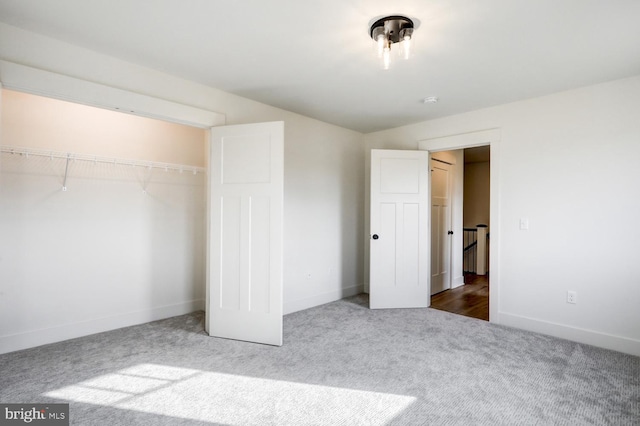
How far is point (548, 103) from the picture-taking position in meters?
3.28

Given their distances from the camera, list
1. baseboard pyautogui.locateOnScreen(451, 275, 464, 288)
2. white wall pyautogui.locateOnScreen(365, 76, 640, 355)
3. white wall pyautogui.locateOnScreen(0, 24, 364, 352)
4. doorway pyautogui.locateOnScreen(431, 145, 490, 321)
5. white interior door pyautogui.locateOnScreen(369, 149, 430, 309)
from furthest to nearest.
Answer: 1. baseboard pyautogui.locateOnScreen(451, 275, 464, 288)
2. doorway pyautogui.locateOnScreen(431, 145, 490, 321)
3. white interior door pyautogui.locateOnScreen(369, 149, 430, 309)
4. white wall pyautogui.locateOnScreen(365, 76, 640, 355)
5. white wall pyautogui.locateOnScreen(0, 24, 364, 352)

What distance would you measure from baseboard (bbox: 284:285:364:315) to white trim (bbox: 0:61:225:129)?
2286 millimetres

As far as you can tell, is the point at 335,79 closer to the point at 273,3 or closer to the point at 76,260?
the point at 273,3

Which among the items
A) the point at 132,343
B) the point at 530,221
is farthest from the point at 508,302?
the point at 132,343

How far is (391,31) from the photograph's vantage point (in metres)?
2.09

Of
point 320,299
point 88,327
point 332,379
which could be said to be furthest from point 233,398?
point 320,299

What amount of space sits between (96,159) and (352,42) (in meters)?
2.76

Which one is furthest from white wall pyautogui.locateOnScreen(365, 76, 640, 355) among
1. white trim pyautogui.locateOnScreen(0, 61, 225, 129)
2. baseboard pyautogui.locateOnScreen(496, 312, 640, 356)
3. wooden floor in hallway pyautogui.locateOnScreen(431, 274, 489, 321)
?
white trim pyautogui.locateOnScreen(0, 61, 225, 129)

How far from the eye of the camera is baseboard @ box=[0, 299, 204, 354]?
8.90ft

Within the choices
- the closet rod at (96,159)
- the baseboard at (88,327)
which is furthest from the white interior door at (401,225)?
the baseboard at (88,327)

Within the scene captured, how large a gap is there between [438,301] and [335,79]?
10.8 ft

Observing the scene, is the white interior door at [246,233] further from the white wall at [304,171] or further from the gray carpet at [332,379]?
the white wall at [304,171]

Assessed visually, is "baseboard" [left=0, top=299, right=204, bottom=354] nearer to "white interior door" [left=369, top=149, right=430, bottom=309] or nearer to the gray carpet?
the gray carpet

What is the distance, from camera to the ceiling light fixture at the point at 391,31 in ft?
6.68
